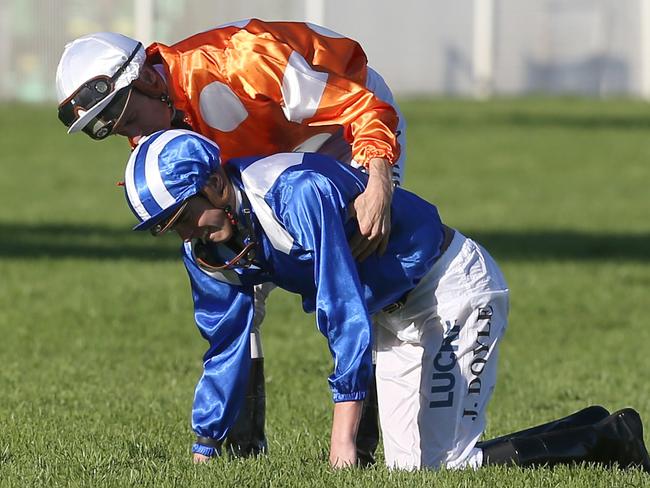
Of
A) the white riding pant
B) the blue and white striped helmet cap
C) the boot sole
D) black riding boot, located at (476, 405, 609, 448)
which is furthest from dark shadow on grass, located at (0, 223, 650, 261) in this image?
the blue and white striped helmet cap

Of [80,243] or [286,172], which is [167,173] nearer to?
[286,172]

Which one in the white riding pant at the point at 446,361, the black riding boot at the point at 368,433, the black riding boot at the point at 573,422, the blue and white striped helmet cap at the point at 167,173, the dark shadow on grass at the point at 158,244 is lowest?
the dark shadow on grass at the point at 158,244

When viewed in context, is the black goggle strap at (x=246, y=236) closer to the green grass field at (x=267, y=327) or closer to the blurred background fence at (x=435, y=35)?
the green grass field at (x=267, y=327)

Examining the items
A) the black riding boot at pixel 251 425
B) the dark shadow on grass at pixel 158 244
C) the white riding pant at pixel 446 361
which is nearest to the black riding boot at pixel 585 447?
the white riding pant at pixel 446 361

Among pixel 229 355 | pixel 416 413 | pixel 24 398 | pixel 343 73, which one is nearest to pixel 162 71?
pixel 343 73

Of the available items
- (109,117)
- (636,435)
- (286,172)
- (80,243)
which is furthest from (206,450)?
(80,243)

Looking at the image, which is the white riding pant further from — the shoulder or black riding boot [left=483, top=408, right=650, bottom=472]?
the shoulder

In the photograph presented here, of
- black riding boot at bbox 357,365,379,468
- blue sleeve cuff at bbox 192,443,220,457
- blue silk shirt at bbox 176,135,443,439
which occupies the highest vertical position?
blue silk shirt at bbox 176,135,443,439

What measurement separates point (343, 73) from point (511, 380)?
323 centimetres

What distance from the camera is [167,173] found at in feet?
15.1

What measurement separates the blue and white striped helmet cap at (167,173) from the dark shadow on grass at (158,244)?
8640 millimetres

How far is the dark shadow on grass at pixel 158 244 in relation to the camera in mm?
13680

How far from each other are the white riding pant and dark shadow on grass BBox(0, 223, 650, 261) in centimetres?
808

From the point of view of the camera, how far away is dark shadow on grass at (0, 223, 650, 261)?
44.9 feet
